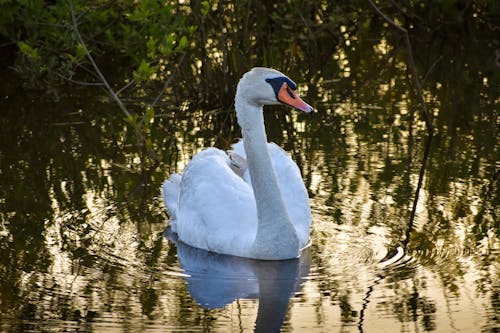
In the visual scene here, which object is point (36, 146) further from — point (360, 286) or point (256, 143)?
point (360, 286)

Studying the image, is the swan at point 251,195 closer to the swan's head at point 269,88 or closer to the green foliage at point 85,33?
the swan's head at point 269,88

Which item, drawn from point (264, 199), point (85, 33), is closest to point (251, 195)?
point (264, 199)

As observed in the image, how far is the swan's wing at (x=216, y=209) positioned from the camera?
8.34 m

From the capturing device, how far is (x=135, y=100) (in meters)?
13.2

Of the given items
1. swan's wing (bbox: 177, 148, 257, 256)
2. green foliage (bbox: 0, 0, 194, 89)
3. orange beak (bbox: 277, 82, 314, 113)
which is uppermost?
green foliage (bbox: 0, 0, 194, 89)

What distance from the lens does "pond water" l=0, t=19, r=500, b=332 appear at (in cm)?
697

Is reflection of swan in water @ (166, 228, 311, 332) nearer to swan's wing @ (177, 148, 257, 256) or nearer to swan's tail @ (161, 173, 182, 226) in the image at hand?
swan's wing @ (177, 148, 257, 256)

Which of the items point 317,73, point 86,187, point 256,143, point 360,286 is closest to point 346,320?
point 360,286

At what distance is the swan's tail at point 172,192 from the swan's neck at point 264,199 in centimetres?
119

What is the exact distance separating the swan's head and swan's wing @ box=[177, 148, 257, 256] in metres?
0.89

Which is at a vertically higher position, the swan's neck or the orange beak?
the orange beak

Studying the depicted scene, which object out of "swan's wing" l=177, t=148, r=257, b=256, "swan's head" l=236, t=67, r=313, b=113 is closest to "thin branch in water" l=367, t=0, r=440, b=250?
"swan's wing" l=177, t=148, r=257, b=256

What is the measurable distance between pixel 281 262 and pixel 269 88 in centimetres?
125

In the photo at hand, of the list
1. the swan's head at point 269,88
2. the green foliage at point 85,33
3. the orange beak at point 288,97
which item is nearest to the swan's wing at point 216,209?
the swan's head at point 269,88
